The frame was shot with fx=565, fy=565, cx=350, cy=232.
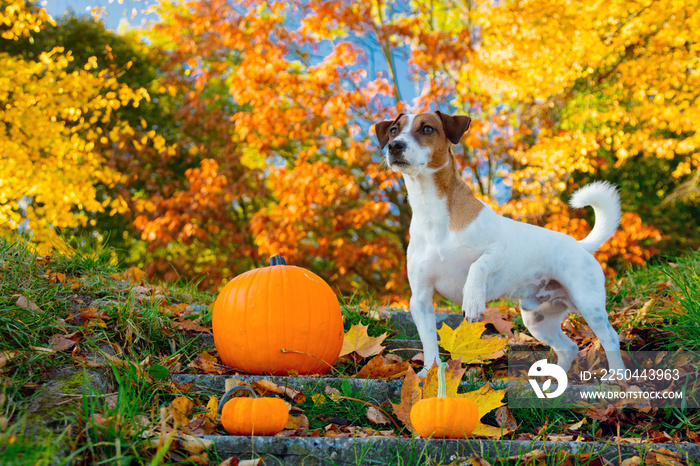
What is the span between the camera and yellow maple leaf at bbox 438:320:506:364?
251 centimetres

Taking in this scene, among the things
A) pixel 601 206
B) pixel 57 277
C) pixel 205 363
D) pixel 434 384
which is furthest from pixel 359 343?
pixel 57 277

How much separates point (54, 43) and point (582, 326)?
11.1 meters

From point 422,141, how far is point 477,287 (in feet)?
2.56

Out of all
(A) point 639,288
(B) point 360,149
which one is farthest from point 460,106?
(A) point 639,288

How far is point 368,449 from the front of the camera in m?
1.90

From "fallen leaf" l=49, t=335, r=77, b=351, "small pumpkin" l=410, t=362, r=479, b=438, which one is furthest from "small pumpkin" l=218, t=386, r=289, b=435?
"fallen leaf" l=49, t=335, r=77, b=351

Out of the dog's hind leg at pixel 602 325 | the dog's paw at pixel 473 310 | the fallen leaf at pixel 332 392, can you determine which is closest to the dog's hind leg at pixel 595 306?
the dog's hind leg at pixel 602 325

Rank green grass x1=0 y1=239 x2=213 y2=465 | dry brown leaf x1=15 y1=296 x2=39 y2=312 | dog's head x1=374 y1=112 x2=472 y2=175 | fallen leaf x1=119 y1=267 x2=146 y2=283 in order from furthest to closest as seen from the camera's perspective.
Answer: fallen leaf x1=119 y1=267 x2=146 y2=283
dog's head x1=374 y1=112 x2=472 y2=175
dry brown leaf x1=15 y1=296 x2=39 y2=312
green grass x1=0 y1=239 x2=213 y2=465

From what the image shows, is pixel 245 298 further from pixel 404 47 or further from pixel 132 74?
pixel 132 74

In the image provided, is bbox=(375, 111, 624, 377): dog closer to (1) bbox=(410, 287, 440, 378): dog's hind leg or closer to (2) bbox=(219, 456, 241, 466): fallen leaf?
(1) bbox=(410, 287, 440, 378): dog's hind leg

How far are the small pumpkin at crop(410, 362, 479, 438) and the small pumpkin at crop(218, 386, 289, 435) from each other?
49cm

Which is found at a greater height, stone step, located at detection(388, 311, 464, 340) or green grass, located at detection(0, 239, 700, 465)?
stone step, located at detection(388, 311, 464, 340)

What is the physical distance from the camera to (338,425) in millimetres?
2225

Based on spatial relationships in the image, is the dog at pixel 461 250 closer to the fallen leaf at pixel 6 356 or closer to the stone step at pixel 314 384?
the stone step at pixel 314 384
